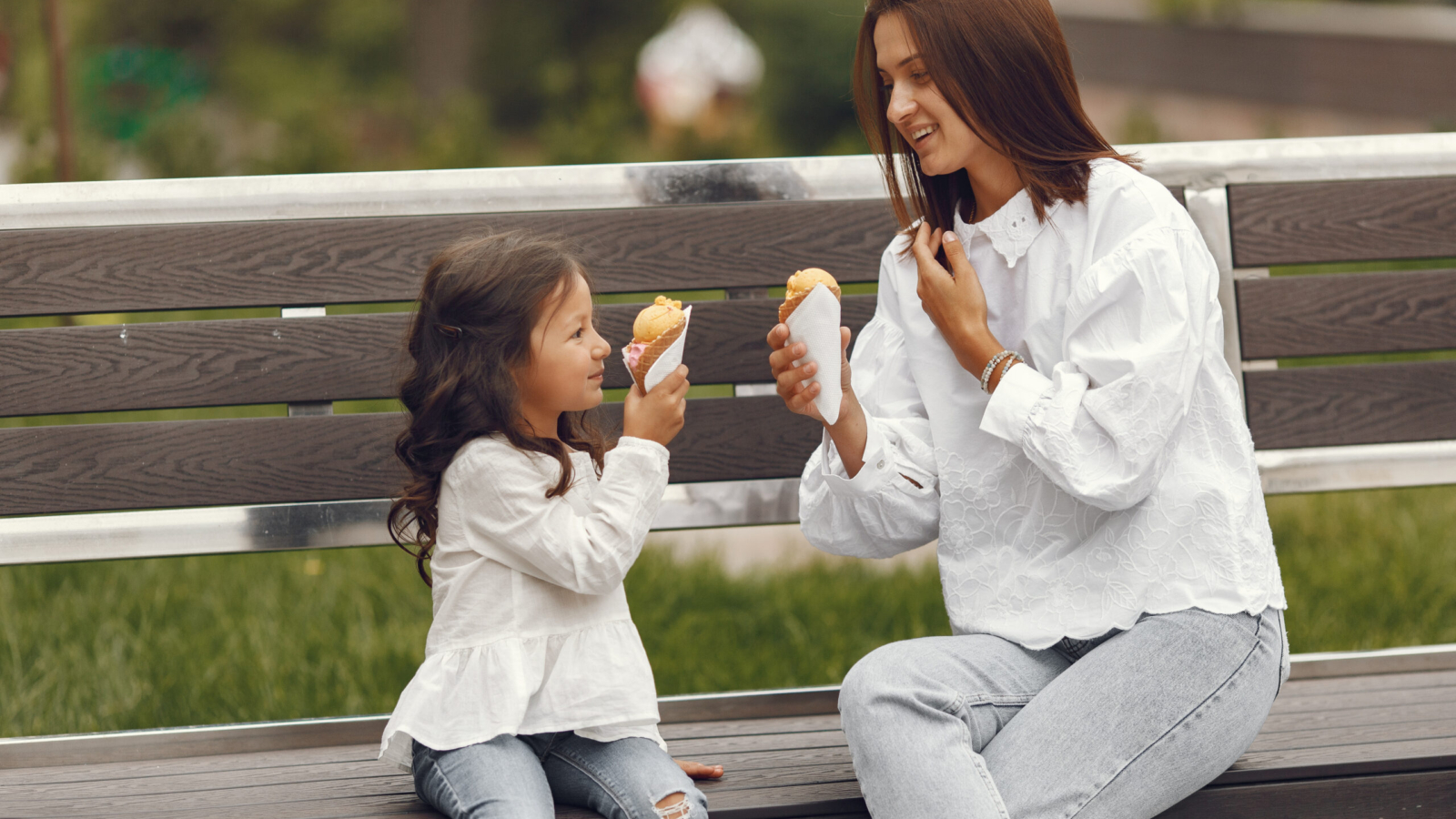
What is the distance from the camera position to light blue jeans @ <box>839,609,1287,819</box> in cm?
189

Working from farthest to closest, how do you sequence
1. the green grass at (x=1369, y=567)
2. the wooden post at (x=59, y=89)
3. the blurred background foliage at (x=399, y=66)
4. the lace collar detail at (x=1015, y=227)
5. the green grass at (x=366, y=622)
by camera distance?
the blurred background foliage at (x=399, y=66) < the wooden post at (x=59, y=89) < the green grass at (x=1369, y=567) < the green grass at (x=366, y=622) < the lace collar detail at (x=1015, y=227)

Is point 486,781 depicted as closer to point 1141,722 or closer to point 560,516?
point 560,516

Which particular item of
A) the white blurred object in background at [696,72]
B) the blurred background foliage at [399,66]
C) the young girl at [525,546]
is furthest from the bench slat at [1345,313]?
the white blurred object in background at [696,72]

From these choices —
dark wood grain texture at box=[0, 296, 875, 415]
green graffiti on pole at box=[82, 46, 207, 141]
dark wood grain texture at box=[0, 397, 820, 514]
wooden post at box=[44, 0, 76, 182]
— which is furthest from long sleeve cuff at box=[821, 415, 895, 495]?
green graffiti on pole at box=[82, 46, 207, 141]

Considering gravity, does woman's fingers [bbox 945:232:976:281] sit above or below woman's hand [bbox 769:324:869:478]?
above

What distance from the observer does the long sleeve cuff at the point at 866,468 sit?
2193 millimetres

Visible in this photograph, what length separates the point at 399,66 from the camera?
19.3 meters

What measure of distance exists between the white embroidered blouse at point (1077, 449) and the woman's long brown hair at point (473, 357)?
1.66ft

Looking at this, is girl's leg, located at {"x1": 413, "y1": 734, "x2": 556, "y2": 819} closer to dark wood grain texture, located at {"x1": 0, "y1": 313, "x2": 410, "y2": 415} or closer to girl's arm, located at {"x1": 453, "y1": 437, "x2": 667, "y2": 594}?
girl's arm, located at {"x1": 453, "y1": 437, "x2": 667, "y2": 594}

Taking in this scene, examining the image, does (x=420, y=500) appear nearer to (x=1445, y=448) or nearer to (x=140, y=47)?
(x=1445, y=448)

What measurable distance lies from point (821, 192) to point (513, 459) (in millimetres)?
981

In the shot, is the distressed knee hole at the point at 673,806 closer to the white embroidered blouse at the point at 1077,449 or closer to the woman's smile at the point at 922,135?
the white embroidered blouse at the point at 1077,449

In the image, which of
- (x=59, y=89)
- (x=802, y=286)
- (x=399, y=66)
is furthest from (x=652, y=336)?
(x=399, y=66)

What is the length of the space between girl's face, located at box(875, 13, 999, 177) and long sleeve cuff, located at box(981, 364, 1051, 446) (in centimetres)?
37
